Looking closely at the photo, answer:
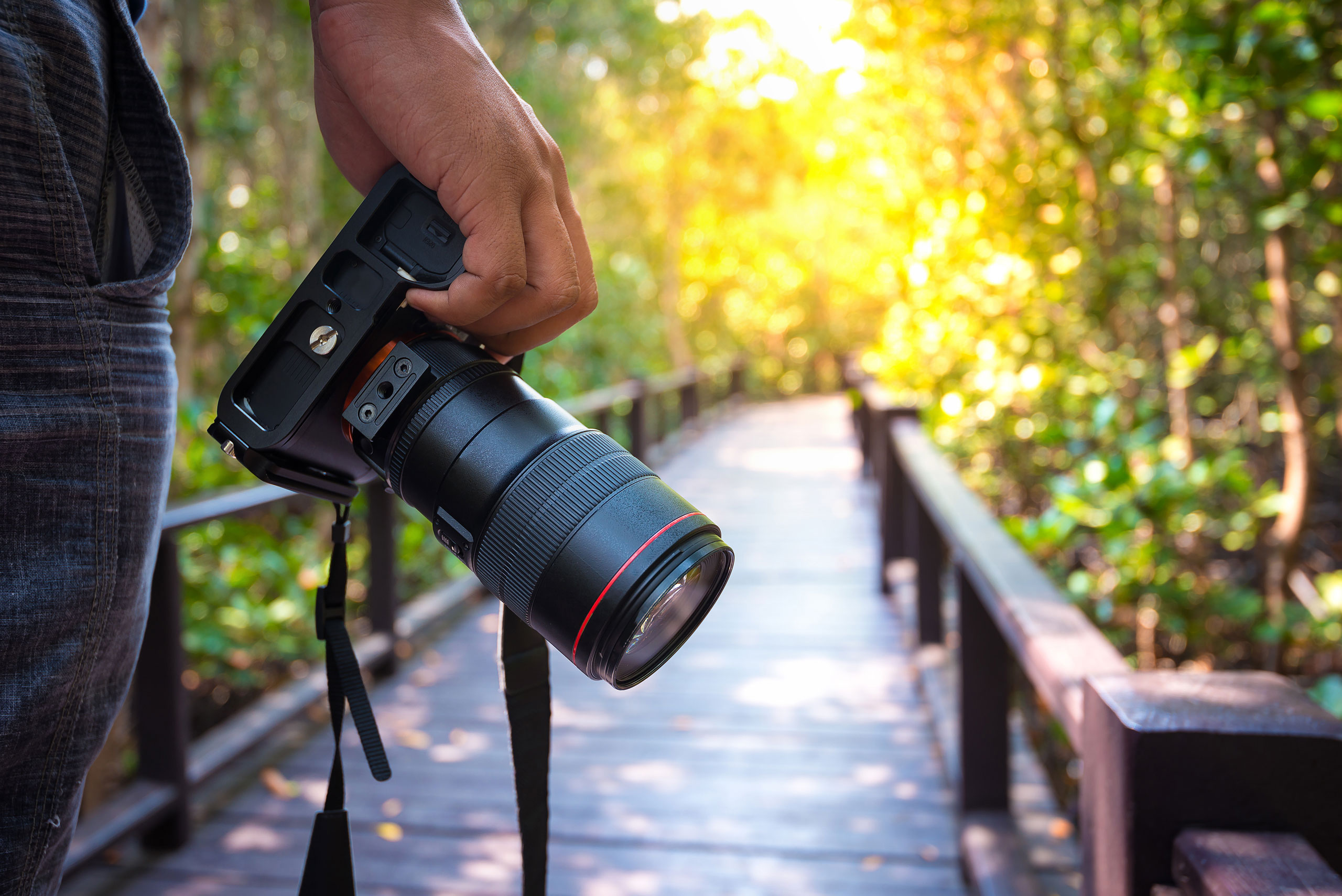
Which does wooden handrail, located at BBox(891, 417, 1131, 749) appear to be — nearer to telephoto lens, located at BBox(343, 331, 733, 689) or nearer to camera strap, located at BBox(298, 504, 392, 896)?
telephoto lens, located at BBox(343, 331, 733, 689)

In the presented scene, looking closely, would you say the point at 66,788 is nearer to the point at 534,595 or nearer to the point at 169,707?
the point at 534,595

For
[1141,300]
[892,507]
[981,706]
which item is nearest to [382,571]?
[981,706]

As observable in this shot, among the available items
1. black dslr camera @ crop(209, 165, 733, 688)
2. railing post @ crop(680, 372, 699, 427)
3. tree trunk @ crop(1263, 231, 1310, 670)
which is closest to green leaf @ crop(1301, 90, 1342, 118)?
tree trunk @ crop(1263, 231, 1310, 670)

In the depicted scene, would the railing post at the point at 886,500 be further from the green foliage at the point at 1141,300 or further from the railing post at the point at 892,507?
the green foliage at the point at 1141,300

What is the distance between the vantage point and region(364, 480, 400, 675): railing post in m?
3.05

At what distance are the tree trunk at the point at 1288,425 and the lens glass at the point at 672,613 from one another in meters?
1.98

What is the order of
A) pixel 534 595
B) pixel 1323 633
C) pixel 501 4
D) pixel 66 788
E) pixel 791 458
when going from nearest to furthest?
pixel 66 788 < pixel 534 595 < pixel 1323 633 < pixel 501 4 < pixel 791 458

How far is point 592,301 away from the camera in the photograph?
2.89 feet

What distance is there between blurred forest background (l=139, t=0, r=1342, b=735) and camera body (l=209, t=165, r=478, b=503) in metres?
1.65

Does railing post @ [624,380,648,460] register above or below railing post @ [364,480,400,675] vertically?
below

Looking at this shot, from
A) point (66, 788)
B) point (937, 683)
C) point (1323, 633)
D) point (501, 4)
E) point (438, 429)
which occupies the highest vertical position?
point (501, 4)

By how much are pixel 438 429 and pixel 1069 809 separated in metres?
2.77

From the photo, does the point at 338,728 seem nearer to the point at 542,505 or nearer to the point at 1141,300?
the point at 542,505

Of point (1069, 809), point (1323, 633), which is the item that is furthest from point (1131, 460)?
point (1069, 809)
